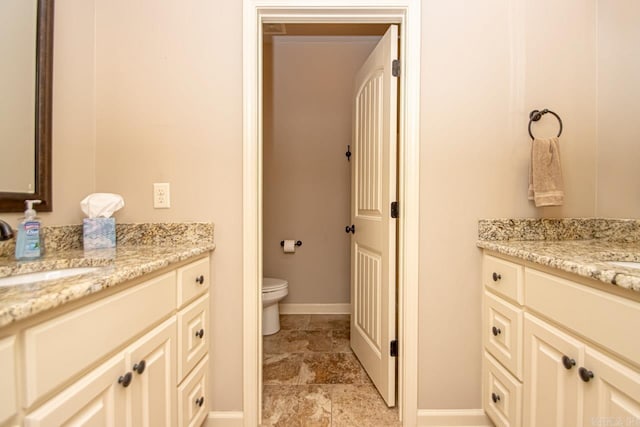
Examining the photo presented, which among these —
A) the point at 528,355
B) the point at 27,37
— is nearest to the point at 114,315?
the point at 27,37

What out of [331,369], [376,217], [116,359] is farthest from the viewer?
[331,369]

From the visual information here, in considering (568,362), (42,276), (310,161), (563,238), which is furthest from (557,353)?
(310,161)

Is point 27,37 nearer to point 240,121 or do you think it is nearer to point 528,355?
point 240,121

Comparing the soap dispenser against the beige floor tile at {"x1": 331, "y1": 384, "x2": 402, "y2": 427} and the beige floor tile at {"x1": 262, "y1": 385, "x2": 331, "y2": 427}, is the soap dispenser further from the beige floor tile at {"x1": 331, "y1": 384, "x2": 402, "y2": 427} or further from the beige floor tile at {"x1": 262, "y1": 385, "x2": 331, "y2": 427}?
the beige floor tile at {"x1": 331, "y1": 384, "x2": 402, "y2": 427}

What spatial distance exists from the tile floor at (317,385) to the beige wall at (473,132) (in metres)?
0.34

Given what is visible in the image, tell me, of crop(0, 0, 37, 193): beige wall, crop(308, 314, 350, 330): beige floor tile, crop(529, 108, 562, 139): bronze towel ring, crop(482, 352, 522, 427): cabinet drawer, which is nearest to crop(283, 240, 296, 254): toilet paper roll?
crop(308, 314, 350, 330): beige floor tile

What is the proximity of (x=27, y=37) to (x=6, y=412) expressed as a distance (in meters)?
1.25

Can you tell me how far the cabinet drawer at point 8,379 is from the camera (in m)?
0.48

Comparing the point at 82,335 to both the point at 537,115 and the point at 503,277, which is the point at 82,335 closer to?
the point at 503,277

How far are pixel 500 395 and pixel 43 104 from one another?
2.16 m

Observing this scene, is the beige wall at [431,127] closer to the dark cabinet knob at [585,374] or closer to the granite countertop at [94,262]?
the granite countertop at [94,262]

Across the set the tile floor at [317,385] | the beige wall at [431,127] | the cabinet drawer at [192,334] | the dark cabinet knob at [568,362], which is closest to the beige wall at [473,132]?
the beige wall at [431,127]

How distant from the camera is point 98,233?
1180 mm

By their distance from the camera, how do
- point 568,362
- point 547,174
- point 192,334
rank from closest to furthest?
point 568,362, point 192,334, point 547,174
